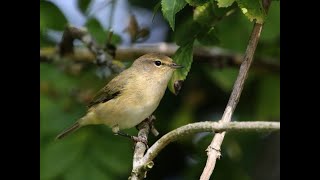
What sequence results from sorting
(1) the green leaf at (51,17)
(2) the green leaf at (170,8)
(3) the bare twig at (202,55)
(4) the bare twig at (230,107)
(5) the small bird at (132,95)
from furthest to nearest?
(3) the bare twig at (202,55)
(1) the green leaf at (51,17)
(5) the small bird at (132,95)
(2) the green leaf at (170,8)
(4) the bare twig at (230,107)

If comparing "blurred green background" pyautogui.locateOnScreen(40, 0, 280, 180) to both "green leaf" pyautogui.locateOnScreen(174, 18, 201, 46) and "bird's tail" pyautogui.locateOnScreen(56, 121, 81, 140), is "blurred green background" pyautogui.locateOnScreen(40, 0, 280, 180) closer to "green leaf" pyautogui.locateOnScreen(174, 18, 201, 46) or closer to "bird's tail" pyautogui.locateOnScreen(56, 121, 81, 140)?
"bird's tail" pyautogui.locateOnScreen(56, 121, 81, 140)

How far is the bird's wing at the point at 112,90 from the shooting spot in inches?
169

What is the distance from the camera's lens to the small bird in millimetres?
4152

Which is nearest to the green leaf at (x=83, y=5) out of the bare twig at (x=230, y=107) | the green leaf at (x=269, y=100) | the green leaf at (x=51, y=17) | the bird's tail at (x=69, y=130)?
the green leaf at (x=51, y=17)

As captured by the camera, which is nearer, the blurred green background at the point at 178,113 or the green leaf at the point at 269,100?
the blurred green background at the point at 178,113

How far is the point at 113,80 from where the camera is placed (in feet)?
14.1

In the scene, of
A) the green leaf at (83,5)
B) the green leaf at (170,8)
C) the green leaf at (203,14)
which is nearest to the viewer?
the green leaf at (170,8)

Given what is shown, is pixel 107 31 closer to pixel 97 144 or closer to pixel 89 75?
pixel 89 75

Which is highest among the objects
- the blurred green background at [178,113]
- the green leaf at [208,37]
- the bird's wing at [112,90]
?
the green leaf at [208,37]

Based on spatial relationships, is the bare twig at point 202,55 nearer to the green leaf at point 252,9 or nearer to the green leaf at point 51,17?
the green leaf at point 51,17

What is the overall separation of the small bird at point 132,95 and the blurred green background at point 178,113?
31cm

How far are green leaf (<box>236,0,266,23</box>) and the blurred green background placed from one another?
1.40 m

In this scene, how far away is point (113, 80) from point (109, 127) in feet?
1.76

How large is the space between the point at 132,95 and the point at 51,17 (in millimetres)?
756
